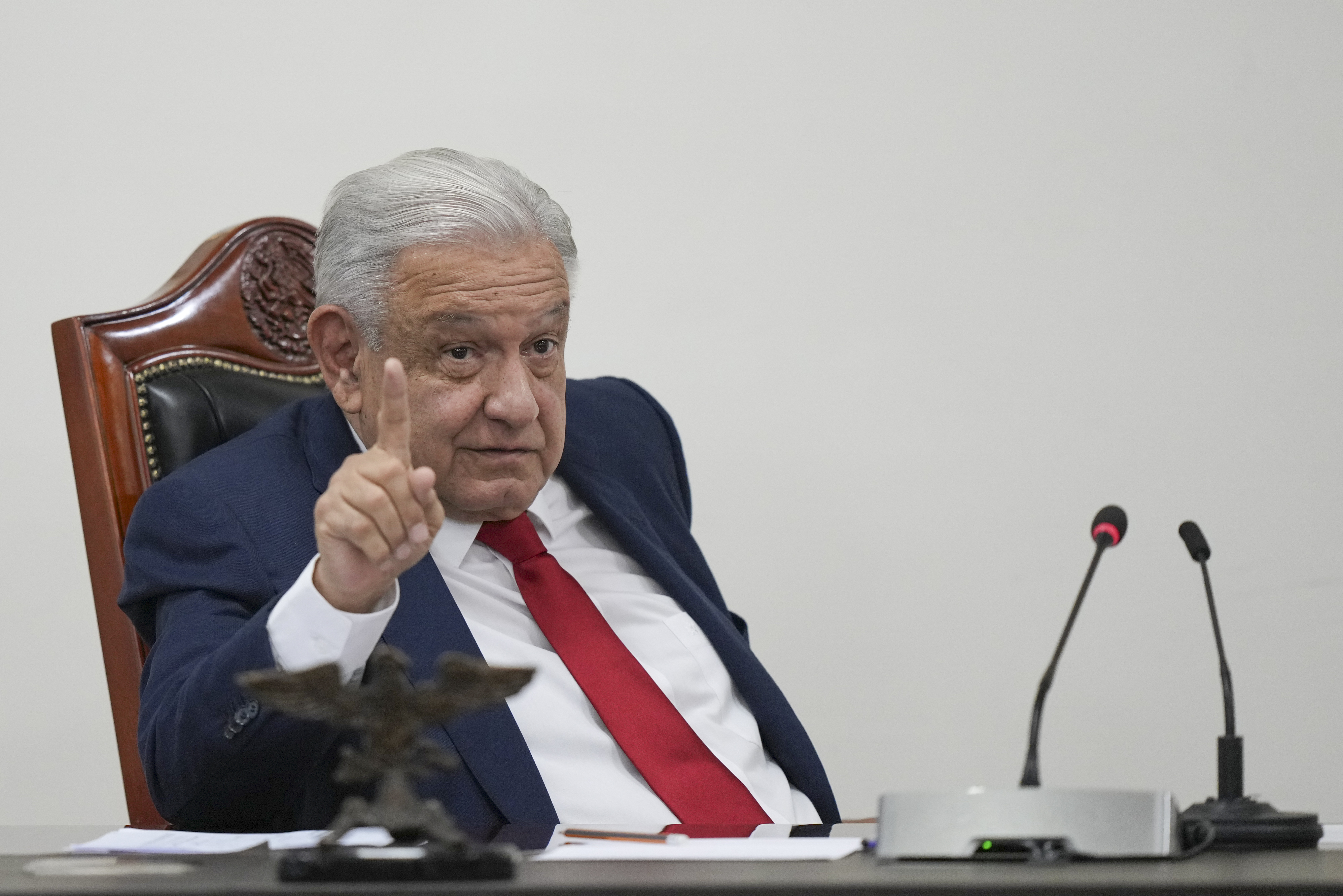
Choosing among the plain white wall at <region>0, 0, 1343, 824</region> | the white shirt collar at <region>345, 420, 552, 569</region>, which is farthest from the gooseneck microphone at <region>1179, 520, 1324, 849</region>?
the plain white wall at <region>0, 0, 1343, 824</region>

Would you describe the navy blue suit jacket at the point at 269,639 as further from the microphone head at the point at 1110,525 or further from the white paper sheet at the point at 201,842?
the microphone head at the point at 1110,525

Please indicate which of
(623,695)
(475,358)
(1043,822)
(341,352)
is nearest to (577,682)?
(623,695)

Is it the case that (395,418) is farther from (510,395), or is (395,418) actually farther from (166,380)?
(166,380)

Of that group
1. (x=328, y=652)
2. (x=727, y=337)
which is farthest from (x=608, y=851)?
(x=727, y=337)

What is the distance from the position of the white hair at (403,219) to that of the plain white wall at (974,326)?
905 mm

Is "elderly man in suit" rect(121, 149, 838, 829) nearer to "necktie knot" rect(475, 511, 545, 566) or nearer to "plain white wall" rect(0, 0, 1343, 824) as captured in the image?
"necktie knot" rect(475, 511, 545, 566)

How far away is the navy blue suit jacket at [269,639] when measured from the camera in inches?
51.8

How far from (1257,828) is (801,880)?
17.4 inches

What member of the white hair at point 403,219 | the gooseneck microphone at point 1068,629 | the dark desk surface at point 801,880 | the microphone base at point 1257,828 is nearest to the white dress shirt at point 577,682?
the white hair at point 403,219

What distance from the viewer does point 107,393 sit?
1859mm

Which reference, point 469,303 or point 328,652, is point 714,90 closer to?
point 469,303

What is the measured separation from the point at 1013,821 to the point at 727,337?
1.74 m

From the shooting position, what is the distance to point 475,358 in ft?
5.52

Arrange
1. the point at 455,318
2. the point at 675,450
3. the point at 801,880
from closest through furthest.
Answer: the point at 801,880, the point at 455,318, the point at 675,450
